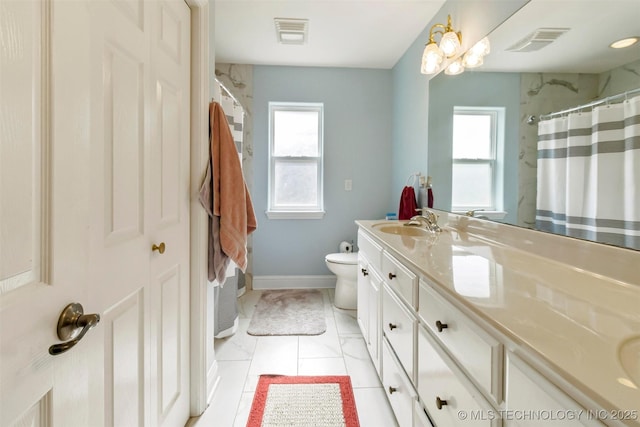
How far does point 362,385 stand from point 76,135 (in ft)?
5.52

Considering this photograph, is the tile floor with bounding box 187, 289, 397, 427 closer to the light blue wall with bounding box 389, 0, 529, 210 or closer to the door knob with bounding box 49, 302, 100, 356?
the door knob with bounding box 49, 302, 100, 356

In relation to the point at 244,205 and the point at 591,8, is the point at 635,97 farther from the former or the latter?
the point at 244,205

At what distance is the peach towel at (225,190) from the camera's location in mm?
1403

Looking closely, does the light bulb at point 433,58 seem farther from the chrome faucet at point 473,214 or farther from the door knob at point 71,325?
the door knob at point 71,325

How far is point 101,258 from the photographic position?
72cm

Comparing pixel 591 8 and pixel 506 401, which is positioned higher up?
pixel 591 8

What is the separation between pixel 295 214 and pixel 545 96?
7.46 ft

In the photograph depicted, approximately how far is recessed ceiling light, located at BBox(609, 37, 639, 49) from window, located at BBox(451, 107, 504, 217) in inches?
18.9

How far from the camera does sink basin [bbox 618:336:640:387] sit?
451mm

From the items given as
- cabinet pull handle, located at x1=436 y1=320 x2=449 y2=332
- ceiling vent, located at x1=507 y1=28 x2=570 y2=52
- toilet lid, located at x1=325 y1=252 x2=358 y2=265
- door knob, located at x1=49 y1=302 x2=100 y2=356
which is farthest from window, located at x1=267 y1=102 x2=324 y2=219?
door knob, located at x1=49 y1=302 x2=100 y2=356

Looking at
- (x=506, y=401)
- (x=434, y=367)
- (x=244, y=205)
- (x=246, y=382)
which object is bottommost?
(x=246, y=382)

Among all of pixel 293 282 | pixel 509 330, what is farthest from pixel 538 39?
pixel 293 282

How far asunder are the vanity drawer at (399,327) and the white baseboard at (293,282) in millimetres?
1658

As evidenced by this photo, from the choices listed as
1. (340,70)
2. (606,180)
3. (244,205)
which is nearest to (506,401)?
(606,180)
